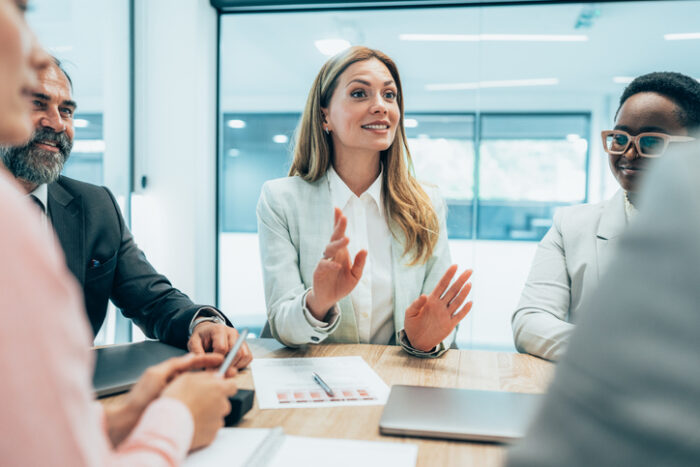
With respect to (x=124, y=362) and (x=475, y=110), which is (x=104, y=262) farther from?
(x=475, y=110)

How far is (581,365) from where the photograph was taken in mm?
349

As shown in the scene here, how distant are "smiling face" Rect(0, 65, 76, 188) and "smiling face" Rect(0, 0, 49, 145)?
1.30m

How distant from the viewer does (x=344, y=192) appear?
6.12ft

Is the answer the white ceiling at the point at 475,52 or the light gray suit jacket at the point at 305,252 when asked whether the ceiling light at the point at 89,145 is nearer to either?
the white ceiling at the point at 475,52

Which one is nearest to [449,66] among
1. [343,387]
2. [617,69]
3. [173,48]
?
[617,69]

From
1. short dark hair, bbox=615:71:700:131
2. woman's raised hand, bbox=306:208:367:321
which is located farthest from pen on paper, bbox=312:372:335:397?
short dark hair, bbox=615:71:700:131

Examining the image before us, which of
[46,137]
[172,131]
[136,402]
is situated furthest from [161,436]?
[172,131]

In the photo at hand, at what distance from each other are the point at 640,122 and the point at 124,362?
158 centimetres

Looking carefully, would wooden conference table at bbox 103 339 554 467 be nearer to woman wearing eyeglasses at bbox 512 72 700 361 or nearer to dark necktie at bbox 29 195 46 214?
woman wearing eyeglasses at bbox 512 72 700 361

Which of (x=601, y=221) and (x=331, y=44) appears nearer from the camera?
(x=601, y=221)

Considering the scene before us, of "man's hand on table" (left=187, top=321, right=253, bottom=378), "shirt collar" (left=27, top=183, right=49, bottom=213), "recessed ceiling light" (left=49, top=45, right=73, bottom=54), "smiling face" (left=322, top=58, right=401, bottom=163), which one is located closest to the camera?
"man's hand on table" (left=187, top=321, right=253, bottom=378)

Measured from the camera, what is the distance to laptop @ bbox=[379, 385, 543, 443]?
857 millimetres

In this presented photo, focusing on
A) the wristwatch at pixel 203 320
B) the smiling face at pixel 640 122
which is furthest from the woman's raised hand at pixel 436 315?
the smiling face at pixel 640 122

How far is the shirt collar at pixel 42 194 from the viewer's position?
1587mm
